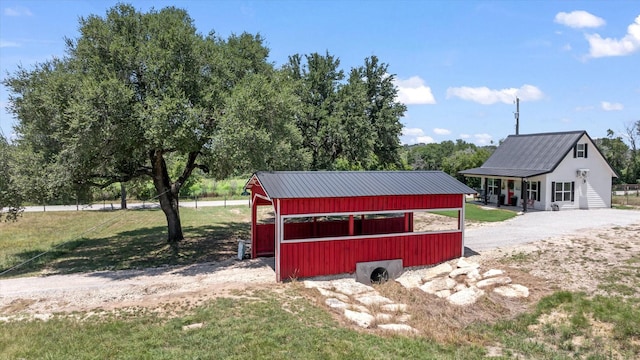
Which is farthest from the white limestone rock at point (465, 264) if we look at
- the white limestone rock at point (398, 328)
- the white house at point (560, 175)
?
the white house at point (560, 175)

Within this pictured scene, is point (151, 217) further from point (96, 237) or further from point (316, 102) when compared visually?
point (316, 102)

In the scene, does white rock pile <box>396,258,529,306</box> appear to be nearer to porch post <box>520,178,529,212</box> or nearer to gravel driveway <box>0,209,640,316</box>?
gravel driveway <box>0,209,640,316</box>

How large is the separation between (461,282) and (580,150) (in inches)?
781

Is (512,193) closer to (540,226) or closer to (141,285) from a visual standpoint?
(540,226)

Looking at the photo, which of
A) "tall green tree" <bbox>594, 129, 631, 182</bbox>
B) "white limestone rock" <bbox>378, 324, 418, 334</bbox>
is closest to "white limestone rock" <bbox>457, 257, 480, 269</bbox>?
"white limestone rock" <bbox>378, 324, 418, 334</bbox>

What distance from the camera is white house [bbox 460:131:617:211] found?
88.2 feet

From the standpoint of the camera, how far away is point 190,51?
15.7m

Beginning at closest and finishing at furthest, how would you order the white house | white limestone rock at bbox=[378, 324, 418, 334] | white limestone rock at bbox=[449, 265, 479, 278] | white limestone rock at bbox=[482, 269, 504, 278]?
1. white limestone rock at bbox=[378, 324, 418, 334]
2. white limestone rock at bbox=[482, 269, 504, 278]
3. white limestone rock at bbox=[449, 265, 479, 278]
4. the white house

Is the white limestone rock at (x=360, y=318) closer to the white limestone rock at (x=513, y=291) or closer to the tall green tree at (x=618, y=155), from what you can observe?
the white limestone rock at (x=513, y=291)

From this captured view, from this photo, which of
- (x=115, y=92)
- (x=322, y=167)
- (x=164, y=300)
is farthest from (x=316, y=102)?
(x=164, y=300)

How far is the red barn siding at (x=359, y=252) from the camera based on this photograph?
13203 mm

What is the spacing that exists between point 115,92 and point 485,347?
13.3 metres

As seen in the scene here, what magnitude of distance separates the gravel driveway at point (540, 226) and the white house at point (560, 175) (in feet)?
4.33

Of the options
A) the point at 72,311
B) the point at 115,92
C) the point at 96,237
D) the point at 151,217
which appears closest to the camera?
the point at 72,311
